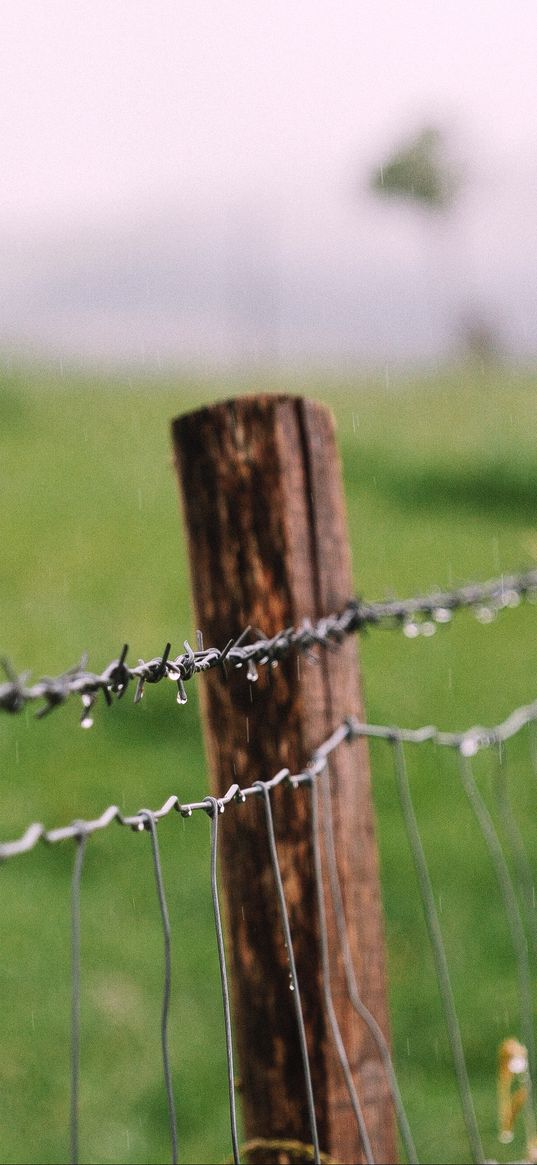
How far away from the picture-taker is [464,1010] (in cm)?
416

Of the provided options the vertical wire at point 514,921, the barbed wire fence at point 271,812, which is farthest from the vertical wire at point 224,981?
the vertical wire at point 514,921

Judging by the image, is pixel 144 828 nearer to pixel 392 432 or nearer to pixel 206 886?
pixel 206 886

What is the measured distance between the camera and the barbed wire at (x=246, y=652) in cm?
115

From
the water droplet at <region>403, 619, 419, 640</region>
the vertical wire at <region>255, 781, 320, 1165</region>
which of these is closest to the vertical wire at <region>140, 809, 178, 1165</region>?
the vertical wire at <region>255, 781, 320, 1165</region>

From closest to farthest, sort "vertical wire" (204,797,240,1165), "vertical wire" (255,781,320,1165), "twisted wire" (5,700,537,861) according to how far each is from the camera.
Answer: "twisted wire" (5,700,537,861)
"vertical wire" (204,797,240,1165)
"vertical wire" (255,781,320,1165)

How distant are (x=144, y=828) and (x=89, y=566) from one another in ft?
37.2

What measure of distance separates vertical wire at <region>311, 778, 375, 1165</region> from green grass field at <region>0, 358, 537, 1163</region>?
3.49 feet

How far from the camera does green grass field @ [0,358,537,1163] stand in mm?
3725

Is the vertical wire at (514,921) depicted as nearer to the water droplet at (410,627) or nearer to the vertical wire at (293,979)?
the water droplet at (410,627)

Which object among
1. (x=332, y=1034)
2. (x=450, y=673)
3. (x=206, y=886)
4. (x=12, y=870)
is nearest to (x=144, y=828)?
(x=332, y=1034)

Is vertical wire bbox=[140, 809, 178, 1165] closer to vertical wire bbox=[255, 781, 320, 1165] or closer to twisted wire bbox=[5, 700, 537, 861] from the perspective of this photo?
twisted wire bbox=[5, 700, 537, 861]

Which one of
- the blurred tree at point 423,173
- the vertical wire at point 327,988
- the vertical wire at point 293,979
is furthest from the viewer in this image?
the blurred tree at point 423,173

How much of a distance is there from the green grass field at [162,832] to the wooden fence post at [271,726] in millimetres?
948

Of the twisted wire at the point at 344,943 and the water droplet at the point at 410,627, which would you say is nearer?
the twisted wire at the point at 344,943
